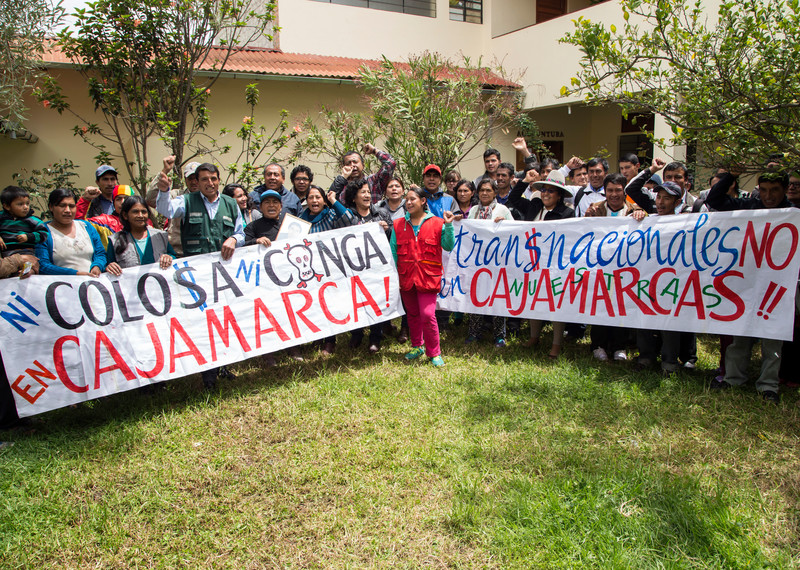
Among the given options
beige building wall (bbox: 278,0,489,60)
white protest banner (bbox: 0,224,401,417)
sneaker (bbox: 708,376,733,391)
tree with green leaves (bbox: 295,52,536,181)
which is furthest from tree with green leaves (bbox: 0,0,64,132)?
beige building wall (bbox: 278,0,489,60)

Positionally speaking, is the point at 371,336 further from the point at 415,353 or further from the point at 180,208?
the point at 180,208

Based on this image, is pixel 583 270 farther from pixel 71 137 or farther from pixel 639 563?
pixel 71 137

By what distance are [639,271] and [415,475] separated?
2.84 meters

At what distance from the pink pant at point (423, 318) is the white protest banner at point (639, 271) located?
22.9 inches

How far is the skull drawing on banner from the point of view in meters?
5.35

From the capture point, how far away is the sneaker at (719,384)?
4.66m

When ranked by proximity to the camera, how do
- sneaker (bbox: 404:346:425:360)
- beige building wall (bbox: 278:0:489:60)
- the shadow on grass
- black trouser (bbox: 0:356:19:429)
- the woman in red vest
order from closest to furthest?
the shadow on grass, black trouser (bbox: 0:356:19:429), the woman in red vest, sneaker (bbox: 404:346:425:360), beige building wall (bbox: 278:0:489:60)

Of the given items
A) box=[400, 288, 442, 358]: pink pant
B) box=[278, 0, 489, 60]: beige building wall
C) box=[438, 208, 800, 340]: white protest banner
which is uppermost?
box=[278, 0, 489, 60]: beige building wall

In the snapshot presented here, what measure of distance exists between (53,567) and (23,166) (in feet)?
32.6

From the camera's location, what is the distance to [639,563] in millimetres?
2764

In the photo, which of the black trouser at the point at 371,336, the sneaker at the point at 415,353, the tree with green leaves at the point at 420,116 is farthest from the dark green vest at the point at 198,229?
the tree with green leaves at the point at 420,116

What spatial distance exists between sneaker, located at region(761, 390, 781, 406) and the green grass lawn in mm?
78

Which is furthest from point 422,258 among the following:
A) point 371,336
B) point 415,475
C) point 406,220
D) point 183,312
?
point 415,475

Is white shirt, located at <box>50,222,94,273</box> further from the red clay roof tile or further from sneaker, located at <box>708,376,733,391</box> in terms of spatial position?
the red clay roof tile
